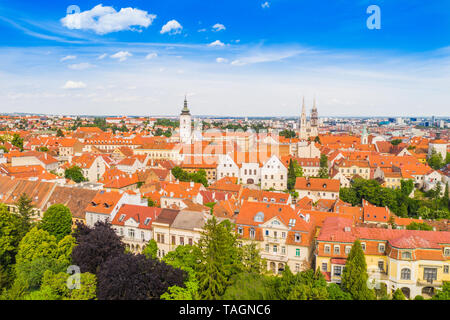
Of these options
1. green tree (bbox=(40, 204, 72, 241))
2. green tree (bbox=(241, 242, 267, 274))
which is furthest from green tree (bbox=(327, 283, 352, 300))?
green tree (bbox=(40, 204, 72, 241))

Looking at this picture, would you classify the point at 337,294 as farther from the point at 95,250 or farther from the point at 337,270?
the point at 95,250

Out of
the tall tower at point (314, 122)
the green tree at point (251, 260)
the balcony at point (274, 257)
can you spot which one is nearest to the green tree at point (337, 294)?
the green tree at point (251, 260)

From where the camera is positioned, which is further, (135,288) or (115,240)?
(115,240)

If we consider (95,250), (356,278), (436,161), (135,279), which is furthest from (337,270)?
(436,161)

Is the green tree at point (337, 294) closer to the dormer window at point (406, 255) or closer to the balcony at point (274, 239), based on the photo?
the dormer window at point (406, 255)
